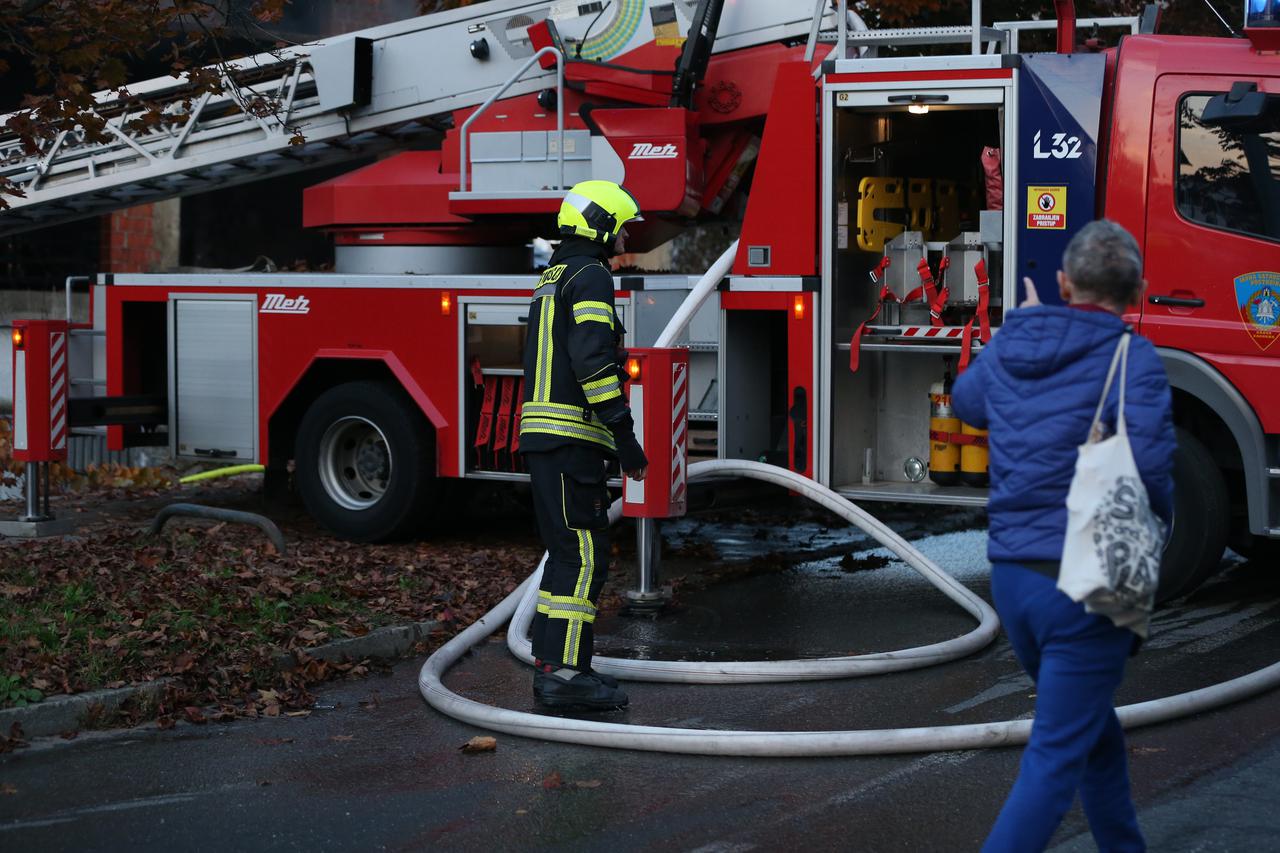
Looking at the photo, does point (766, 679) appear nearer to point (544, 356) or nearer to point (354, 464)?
point (544, 356)

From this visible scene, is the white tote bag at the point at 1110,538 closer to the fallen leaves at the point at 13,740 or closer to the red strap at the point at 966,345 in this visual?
the fallen leaves at the point at 13,740

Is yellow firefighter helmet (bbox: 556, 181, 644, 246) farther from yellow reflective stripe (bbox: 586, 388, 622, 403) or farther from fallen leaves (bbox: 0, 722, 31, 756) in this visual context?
fallen leaves (bbox: 0, 722, 31, 756)

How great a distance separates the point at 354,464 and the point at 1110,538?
725cm

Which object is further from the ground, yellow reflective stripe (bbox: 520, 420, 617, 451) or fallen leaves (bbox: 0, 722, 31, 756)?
yellow reflective stripe (bbox: 520, 420, 617, 451)

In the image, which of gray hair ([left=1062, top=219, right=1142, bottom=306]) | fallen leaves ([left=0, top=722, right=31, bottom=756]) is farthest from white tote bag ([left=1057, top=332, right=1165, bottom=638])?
fallen leaves ([left=0, top=722, right=31, bottom=756])

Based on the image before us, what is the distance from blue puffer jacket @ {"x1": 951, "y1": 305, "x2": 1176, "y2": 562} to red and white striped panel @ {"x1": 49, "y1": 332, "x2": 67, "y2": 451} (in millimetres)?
7892

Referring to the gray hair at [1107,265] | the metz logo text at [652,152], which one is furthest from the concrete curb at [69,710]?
the metz logo text at [652,152]

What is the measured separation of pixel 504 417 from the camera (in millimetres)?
9727

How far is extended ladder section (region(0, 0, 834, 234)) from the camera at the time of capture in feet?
31.6

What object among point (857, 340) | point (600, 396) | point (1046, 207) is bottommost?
point (600, 396)

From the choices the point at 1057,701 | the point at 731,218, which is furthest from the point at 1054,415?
the point at 731,218

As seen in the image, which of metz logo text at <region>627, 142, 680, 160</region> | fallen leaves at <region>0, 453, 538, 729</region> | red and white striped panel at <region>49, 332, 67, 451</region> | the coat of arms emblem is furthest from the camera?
red and white striped panel at <region>49, 332, 67, 451</region>

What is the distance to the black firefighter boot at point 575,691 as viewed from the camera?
6273 millimetres

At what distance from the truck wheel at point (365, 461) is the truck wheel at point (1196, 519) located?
14.1 feet
